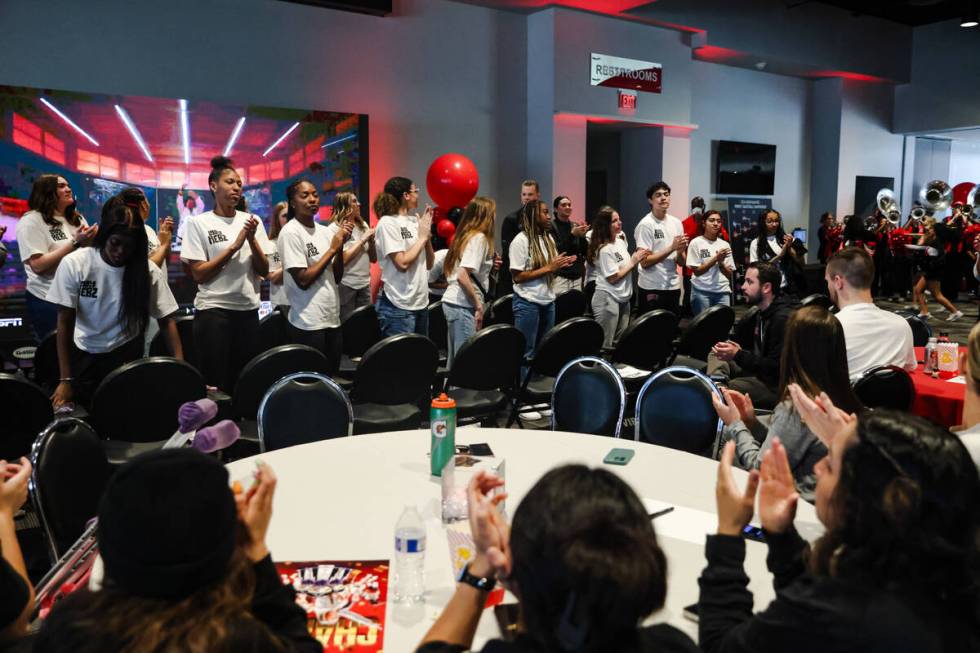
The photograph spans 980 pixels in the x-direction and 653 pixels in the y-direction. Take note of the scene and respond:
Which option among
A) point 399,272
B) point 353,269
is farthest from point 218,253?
point 353,269

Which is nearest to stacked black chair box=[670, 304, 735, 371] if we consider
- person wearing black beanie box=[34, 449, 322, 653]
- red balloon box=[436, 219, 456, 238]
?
red balloon box=[436, 219, 456, 238]

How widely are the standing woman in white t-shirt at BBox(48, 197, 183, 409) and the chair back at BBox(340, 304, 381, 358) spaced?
1.69 m

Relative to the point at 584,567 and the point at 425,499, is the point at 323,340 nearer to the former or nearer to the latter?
the point at 425,499

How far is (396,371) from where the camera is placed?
3.86 m

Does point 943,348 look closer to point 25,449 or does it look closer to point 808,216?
point 25,449

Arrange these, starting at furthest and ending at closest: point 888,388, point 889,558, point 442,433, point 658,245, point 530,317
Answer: point 658,245 < point 530,317 < point 888,388 < point 442,433 < point 889,558

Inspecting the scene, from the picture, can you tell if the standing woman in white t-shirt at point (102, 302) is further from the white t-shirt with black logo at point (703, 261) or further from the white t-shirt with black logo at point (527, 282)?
the white t-shirt with black logo at point (703, 261)

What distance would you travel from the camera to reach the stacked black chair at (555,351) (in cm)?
438

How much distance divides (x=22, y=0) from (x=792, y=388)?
7132 mm

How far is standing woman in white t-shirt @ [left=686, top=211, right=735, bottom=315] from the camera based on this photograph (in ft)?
23.0

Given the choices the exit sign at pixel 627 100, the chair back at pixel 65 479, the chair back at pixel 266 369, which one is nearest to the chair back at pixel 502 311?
the chair back at pixel 266 369

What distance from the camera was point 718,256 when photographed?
6855 millimetres

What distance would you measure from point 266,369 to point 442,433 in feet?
5.02

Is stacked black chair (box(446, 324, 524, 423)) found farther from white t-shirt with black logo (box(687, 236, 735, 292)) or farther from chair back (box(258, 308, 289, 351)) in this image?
white t-shirt with black logo (box(687, 236, 735, 292))
